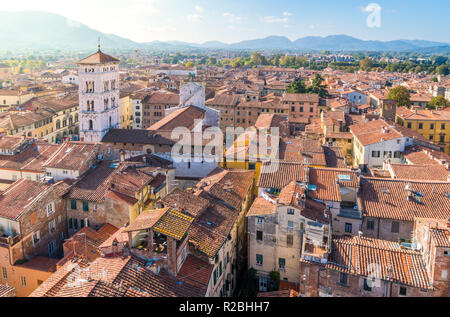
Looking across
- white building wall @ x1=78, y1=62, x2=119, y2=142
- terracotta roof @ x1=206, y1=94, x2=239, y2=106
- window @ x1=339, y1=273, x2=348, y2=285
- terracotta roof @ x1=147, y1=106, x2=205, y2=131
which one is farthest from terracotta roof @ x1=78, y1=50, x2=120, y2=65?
window @ x1=339, y1=273, x2=348, y2=285

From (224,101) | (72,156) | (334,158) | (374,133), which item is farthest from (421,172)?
(224,101)

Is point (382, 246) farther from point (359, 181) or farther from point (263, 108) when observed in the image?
point (263, 108)

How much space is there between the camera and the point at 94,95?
129 ft

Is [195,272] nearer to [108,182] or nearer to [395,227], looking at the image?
[108,182]

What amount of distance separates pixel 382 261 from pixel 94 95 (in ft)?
105


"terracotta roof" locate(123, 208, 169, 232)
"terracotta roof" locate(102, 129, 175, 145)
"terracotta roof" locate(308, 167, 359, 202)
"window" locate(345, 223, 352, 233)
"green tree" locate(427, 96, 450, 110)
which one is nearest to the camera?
"terracotta roof" locate(123, 208, 169, 232)

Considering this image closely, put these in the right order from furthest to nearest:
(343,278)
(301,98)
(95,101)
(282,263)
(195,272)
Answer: (301,98)
(95,101)
(282,263)
(343,278)
(195,272)

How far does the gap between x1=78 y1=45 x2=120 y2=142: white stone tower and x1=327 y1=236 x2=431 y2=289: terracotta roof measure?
28627 mm

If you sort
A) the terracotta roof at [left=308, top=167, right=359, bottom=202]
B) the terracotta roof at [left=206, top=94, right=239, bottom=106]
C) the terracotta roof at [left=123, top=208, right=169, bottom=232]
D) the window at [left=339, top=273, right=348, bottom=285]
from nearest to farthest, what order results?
1. the terracotta roof at [left=123, top=208, right=169, bottom=232]
2. the window at [left=339, top=273, right=348, bottom=285]
3. the terracotta roof at [left=308, top=167, right=359, bottom=202]
4. the terracotta roof at [left=206, top=94, right=239, bottom=106]

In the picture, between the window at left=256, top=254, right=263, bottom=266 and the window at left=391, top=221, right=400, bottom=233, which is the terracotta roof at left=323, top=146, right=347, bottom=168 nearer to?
the window at left=391, top=221, right=400, bottom=233

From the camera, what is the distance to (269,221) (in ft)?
65.1

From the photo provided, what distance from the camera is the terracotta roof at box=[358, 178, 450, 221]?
2105 centimetres

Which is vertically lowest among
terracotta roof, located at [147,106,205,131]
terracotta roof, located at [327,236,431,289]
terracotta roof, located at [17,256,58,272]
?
terracotta roof, located at [17,256,58,272]
